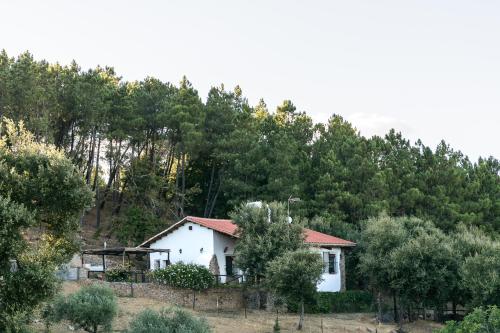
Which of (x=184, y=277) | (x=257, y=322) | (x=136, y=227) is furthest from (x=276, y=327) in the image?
(x=136, y=227)

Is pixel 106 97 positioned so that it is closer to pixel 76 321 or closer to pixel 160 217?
pixel 160 217

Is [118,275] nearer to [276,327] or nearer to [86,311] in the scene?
[276,327]

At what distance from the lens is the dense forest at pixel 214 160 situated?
196ft

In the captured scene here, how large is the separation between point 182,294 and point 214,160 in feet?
81.5

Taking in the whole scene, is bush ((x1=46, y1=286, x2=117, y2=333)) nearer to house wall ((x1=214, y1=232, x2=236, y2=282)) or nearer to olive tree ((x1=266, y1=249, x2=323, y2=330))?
olive tree ((x1=266, y1=249, x2=323, y2=330))

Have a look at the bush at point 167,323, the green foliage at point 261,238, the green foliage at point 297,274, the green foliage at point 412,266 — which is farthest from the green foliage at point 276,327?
the bush at point 167,323

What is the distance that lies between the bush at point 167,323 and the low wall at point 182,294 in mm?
14877

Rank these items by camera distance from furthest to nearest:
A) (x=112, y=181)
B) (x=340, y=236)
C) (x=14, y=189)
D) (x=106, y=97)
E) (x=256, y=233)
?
(x=112, y=181)
(x=106, y=97)
(x=340, y=236)
(x=256, y=233)
(x=14, y=189)

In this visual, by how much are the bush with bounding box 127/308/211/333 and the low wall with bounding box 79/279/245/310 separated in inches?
586

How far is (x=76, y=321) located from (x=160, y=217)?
35528mm

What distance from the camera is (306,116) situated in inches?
2987

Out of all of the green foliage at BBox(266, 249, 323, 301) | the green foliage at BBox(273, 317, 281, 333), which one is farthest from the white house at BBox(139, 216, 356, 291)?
the green foliage at BBox(273, 317, 281, 333)

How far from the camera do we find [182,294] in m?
44.1

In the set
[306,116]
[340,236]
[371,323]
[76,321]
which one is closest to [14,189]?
[76,321]
